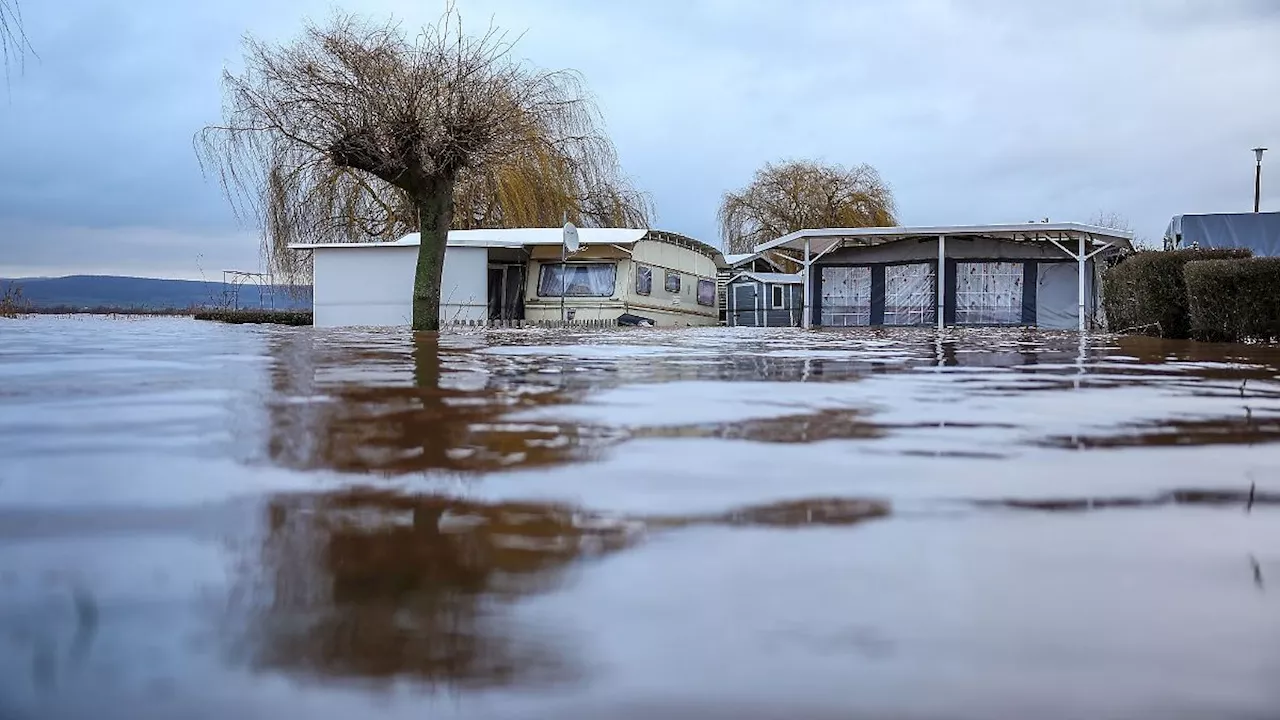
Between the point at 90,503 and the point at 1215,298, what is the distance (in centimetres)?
820

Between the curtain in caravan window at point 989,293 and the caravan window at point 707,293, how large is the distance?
19.3 feet

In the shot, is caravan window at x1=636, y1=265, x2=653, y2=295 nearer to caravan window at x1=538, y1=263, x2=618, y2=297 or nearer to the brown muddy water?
caravan window at x1=538, y1=263, x2=618, y2=297

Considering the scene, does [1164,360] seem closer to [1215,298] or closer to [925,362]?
[925,362]

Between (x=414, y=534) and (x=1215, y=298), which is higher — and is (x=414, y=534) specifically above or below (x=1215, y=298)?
below

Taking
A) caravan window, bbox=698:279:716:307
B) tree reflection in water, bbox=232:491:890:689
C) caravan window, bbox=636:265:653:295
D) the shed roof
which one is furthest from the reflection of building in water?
the shed roof

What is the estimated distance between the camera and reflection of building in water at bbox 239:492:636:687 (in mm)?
581

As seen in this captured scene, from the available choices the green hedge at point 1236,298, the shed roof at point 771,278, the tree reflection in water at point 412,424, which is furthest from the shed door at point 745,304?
the tree reflection in water at point 412,424

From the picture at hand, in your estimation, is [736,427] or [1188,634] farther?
[736,427]

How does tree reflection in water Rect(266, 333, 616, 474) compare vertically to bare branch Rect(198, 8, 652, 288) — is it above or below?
below

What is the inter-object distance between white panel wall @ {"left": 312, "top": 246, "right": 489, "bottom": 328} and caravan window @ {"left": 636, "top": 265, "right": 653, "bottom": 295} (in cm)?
294

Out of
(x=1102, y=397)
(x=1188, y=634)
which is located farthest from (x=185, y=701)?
(x=1102, y=397)

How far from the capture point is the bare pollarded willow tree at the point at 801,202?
123ft

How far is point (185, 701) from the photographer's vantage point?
53cm

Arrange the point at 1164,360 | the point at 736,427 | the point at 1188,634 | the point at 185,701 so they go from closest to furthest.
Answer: the point at 185,701, the point at 1188,634, the point at 736,427, the point at 1164,360
